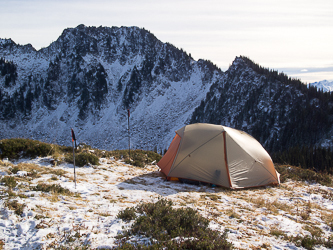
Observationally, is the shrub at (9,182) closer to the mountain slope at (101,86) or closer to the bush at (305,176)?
the bush at (305,176)

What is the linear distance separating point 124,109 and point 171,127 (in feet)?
71.4

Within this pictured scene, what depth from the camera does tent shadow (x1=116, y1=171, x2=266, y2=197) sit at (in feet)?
31.3

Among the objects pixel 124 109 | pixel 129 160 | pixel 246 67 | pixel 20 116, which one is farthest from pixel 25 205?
pixel 20 116

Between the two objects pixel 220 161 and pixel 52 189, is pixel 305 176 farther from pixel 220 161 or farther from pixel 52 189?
pixel 52 189

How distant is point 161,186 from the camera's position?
10.3 m

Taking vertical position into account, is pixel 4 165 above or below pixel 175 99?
below

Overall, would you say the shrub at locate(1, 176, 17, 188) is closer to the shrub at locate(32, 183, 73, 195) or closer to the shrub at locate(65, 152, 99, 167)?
the shrub at locate(32, 183, 73, 195)

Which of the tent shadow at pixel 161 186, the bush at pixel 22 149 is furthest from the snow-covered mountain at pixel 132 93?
the bush at pixel 22 149

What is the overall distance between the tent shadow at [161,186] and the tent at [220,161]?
308mm

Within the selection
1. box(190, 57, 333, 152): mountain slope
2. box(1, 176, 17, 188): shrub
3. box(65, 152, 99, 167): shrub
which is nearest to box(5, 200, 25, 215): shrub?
Answer: box(1, 176, 17, 188): shrub

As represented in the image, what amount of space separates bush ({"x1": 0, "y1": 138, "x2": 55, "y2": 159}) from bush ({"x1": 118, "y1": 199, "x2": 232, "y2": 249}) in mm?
6983

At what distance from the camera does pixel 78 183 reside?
29.3ft

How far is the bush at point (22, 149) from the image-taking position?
10484mm

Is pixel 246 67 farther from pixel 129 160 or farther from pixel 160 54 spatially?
pixel 129 160
